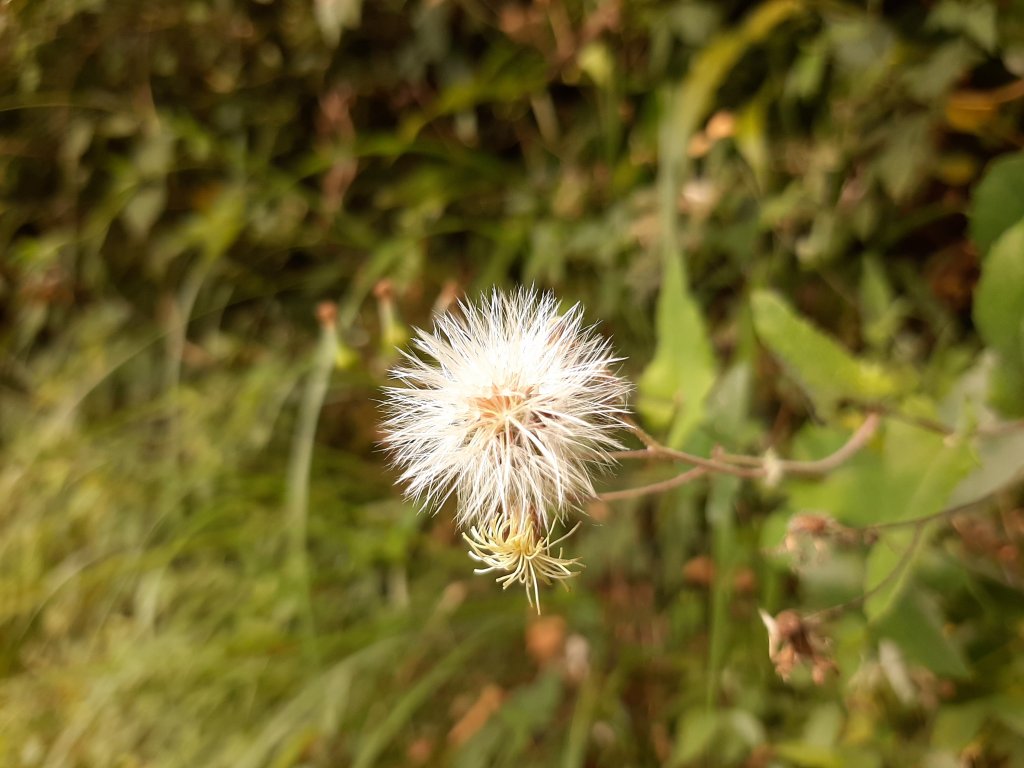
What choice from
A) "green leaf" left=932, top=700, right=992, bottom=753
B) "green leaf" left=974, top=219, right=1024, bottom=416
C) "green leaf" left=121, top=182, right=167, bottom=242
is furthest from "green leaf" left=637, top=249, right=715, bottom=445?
"green leaf" left=121, top=182, right=167, bottom=242

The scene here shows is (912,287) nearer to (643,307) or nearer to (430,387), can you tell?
(643,307)

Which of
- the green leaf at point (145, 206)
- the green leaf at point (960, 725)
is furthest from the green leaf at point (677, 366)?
the green leaf at point (145, 206)

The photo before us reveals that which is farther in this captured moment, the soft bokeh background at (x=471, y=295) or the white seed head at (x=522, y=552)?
the soft bokeh background at (x=471, y=295)

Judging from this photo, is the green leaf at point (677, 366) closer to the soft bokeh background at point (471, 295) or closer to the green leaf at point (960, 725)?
the soft bokeh background at point (471, 295)

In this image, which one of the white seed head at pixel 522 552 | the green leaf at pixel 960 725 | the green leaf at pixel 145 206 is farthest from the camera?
the green leaf at pixel 145 206

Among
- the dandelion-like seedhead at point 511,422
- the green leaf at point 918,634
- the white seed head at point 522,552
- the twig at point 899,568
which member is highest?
the dandelion-like seedhead at point 511,422

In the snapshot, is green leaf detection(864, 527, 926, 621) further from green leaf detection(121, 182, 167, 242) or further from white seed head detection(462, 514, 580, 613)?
green leaf detection(121, 182, 167, 242)
